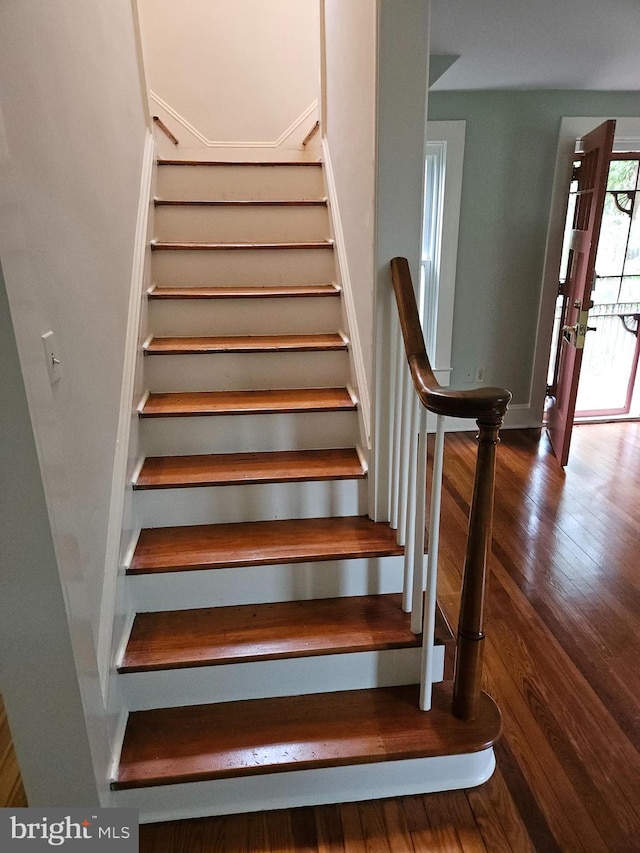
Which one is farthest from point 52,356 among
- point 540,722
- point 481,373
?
point 481,373

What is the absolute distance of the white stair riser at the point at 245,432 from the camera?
2.07m

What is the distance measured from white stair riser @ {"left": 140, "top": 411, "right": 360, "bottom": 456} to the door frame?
2427 millimetres

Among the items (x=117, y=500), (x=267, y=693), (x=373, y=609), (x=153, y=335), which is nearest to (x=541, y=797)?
(x=373, y=609)

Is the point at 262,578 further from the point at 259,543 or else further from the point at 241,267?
the point at 241,267

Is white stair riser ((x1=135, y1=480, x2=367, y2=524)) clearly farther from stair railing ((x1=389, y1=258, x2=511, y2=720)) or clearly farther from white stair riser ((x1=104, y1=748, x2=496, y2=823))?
white stair riser ((x1=104, y1=748, x2=496, y2=823))

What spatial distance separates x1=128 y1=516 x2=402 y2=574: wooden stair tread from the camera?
1.74 m

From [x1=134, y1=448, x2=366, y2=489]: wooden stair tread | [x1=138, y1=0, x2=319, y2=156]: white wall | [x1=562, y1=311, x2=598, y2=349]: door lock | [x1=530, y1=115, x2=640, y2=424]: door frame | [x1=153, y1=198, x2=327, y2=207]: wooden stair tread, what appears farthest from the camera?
[x1=530, y1=115, x2=640, y2=424]: door frame

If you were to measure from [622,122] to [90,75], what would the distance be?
11.2 feet

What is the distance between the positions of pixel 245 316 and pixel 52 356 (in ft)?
4.21

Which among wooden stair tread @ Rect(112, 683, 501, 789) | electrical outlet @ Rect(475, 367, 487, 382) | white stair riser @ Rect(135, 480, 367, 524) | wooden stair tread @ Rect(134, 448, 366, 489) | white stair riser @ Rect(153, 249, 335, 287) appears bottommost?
wooden stair tread @ Rect(112, 683, 501, 789)

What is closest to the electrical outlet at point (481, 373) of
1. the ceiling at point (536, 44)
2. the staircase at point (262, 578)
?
the ceiling at point (536, 44)

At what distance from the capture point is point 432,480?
1.52m

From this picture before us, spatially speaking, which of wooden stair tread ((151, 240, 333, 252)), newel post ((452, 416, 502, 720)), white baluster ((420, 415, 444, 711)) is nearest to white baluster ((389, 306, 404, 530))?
white baluster ((420, 415, 444, 711))

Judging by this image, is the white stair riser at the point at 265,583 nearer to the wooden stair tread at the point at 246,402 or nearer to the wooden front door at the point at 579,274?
the wooden stair tread at the point at 246,402
